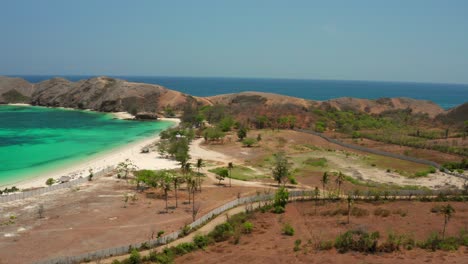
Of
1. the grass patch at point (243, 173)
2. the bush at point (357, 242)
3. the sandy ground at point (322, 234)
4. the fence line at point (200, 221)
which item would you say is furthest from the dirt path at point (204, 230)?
the grass patch at point (243, 173)

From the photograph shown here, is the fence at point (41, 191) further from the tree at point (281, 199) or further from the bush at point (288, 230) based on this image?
the bush at point (288, 230)

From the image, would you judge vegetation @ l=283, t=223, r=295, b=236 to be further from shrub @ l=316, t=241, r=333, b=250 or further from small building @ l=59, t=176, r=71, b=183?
small building @ l=59, t=176, r=71, b=183

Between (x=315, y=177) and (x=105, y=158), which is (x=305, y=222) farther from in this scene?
(x=105, y=158)

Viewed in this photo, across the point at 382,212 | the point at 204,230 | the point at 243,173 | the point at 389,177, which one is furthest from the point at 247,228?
the point at 389,177

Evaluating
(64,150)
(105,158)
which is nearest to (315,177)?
(105,158)

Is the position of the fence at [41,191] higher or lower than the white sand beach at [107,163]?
higher

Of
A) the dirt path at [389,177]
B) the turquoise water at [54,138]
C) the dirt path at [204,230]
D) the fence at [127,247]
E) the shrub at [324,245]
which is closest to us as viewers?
the fence at [127,247]
